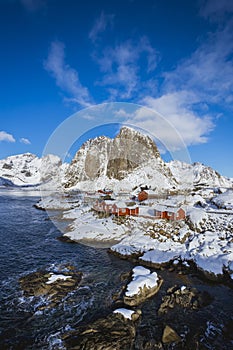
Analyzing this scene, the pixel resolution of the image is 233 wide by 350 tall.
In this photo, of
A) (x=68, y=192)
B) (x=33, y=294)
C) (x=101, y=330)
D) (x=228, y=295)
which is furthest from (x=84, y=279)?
(x=68, y=192)

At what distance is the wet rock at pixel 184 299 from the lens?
1209cm

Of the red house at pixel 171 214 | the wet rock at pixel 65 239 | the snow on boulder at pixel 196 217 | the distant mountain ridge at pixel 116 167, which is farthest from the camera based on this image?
the distant mountain ridge at pixel 116 167

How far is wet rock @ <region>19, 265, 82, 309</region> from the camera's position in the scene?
1270 cm

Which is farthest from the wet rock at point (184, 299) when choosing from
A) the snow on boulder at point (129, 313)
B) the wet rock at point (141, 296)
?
the snow on boulder at point (129, 313)

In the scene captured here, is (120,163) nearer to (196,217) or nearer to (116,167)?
(116,167)

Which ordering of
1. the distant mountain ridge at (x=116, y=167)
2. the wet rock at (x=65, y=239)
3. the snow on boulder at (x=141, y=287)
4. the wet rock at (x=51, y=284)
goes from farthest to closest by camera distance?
the distant mountain ridge at (x=116, y=167), the wet rock at (x=65, y=239), the wet rock at (x=51, y=284), the snow on boulder at (x=141, y=287)

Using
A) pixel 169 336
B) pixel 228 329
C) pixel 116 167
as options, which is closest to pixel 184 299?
pixel 228 329

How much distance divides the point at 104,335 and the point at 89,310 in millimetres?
2407

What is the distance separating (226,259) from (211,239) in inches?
196

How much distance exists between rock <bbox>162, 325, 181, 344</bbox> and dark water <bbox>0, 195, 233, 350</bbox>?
27 cm

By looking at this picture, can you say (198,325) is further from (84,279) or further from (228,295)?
(84,279)

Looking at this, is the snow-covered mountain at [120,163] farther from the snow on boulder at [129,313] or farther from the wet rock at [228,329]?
the wet rock at [228,329]

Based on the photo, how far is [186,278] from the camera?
1600cm

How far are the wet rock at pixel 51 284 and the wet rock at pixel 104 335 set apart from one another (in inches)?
125
